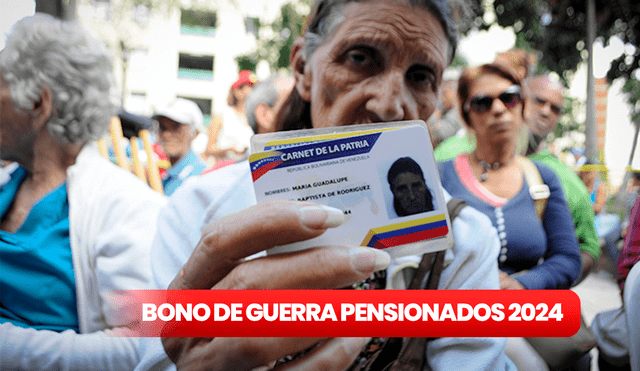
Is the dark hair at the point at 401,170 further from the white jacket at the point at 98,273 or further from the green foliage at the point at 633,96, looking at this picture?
the green foliage at the point at 633,96

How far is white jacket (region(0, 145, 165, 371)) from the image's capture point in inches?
43.7

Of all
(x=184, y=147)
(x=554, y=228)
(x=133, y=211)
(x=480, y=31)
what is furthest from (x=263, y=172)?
(x=184, y=147)

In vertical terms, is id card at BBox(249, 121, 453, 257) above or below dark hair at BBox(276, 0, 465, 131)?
below

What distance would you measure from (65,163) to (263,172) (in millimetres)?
1085

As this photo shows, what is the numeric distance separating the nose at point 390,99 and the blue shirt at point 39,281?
103cm

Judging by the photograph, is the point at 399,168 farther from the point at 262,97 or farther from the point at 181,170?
the point at 181,170

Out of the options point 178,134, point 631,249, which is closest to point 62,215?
point 631,249

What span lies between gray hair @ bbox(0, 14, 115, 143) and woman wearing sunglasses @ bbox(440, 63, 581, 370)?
130 cm

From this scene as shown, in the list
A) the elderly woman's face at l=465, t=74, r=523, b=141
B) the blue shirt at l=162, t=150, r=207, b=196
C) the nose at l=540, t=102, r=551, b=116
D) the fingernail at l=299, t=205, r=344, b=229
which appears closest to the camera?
the fingernail at l=299, t=205, r=344, b=229

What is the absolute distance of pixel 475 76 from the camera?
1.50 metres

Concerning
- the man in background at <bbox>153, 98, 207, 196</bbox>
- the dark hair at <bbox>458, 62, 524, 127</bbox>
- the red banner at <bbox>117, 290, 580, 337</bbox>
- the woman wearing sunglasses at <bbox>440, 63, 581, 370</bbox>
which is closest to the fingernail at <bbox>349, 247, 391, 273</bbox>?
the red banner at <bbox>117, 290, 580, 337</bbox>

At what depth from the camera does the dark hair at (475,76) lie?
1465mm

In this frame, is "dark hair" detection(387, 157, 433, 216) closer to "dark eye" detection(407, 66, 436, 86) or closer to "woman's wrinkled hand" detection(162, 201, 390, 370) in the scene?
"woman's wrinkled hand" detection(162, 201, 390, 370)

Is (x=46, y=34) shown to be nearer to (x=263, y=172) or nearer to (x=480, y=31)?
(x=263, y=172)
